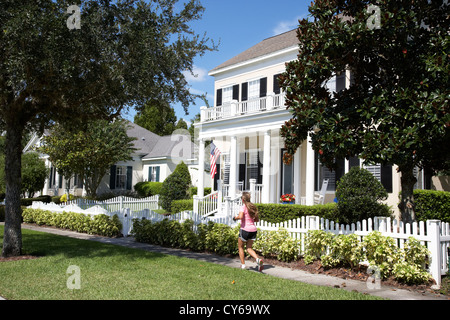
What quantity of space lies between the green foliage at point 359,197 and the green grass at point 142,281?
198 inches

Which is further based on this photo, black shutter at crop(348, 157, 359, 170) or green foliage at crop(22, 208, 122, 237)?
black shutter at crop(348, 157, 359, 170)

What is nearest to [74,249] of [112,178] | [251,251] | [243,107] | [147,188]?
[251,251]

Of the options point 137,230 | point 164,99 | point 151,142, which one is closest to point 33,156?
point 151,142

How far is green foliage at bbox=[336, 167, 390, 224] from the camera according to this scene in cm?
1159

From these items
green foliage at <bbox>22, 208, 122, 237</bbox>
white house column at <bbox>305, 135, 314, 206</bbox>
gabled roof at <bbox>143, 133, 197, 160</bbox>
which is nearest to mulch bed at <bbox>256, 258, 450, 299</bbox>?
white house column at <bbox>305, 135, 314, 206</bbox>

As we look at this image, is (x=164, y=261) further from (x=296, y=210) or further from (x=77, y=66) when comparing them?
(x=296, y=210)

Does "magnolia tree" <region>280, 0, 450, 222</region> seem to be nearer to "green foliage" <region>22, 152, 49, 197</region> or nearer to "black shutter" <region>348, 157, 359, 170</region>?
"black shutter" <region>348, 157, 359, 170</region>

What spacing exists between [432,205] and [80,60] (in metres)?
10.8

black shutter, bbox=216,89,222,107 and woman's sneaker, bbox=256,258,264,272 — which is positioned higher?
black shutter, bbox=216,89,222,107

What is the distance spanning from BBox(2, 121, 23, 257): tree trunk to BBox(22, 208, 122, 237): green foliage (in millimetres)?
4639

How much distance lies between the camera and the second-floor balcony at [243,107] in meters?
16.8

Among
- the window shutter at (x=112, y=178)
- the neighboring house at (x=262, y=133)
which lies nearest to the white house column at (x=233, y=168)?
the neighboring house at (x=262, y=133)

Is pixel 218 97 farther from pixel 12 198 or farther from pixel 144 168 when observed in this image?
pixel 12 198

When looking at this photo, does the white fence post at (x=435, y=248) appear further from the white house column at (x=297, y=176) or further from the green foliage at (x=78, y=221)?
the green foliage at (x=78, y=221)
